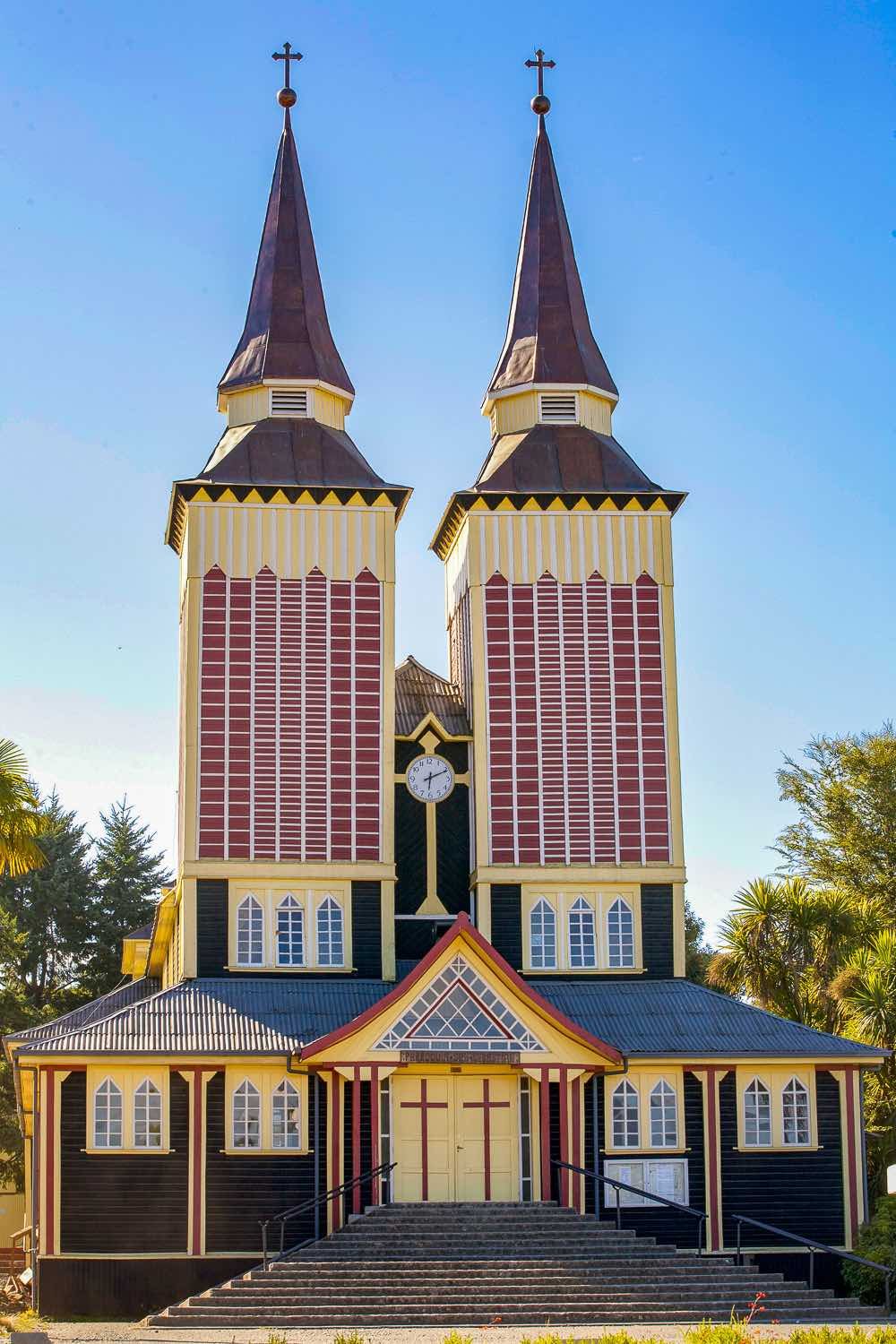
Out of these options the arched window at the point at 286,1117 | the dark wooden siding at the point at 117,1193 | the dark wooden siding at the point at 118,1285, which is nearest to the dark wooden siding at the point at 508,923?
the arched window at the point at 286,1117

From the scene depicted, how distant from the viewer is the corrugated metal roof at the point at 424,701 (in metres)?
42.1

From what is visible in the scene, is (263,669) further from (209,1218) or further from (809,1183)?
(809,1183)

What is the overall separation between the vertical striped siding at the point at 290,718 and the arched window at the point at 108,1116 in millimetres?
5476

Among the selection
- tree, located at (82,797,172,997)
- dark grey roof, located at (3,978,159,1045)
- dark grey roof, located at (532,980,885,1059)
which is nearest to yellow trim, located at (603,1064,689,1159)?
dark grey roof, located at (532,980,885,1059)

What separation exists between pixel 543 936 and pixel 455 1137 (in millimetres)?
5232

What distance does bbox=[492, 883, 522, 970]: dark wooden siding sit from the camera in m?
40.4

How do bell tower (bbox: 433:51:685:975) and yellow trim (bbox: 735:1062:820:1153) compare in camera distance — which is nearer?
yellow trim (bbox: 735:1062:820:1153)

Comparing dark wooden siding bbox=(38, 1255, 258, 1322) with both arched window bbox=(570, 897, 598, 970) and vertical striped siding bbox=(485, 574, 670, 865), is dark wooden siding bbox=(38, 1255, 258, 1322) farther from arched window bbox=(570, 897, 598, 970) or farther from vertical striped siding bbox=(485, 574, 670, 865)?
vertical striped siding bbox=(485, 574, 670, 865)

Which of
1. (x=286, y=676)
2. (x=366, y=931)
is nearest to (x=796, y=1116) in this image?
(x=366, y=931)

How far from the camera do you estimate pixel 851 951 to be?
46.8 m

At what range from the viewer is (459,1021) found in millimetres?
36094

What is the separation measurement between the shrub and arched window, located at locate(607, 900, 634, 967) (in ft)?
22.3

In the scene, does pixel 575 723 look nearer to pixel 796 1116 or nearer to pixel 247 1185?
pixel 796 1116

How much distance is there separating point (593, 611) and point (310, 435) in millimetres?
6871
